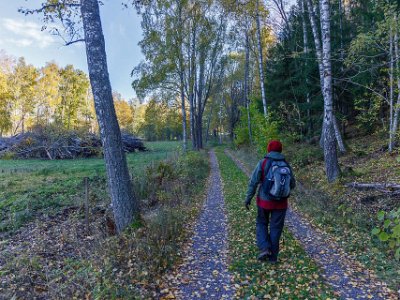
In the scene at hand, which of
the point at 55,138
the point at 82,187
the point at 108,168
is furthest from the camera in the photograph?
the point at 55,138

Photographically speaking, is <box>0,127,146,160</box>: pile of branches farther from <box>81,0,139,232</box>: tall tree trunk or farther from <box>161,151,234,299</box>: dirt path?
→ <box>161,151,234,299</box>: dirt path

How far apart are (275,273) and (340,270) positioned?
1101 millimetres

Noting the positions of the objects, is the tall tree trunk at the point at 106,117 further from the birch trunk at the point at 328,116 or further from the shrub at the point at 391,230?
the birch trunk at the point at 328,116

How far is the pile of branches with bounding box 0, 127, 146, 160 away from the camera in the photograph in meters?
24.1

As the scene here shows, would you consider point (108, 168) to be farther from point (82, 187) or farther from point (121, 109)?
point (121, 109)

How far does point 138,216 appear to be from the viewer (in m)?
6.20

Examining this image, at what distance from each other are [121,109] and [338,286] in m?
64.7

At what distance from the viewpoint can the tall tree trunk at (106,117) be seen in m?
5.82

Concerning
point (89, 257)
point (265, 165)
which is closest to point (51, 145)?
point (89, 257)

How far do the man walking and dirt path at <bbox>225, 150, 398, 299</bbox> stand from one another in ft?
3.04

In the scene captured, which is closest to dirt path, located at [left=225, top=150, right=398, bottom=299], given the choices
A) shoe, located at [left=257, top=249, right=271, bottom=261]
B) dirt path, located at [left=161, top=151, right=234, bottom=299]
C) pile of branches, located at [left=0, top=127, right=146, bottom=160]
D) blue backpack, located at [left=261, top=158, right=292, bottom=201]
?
shoe, located at [left=257, top=249, right=271, bottom=261]

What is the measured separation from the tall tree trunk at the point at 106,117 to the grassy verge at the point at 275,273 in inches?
95.4

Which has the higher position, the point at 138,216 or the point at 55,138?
the point at 55,138

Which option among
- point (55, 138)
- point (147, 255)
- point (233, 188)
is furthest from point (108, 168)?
point (55, 138)
